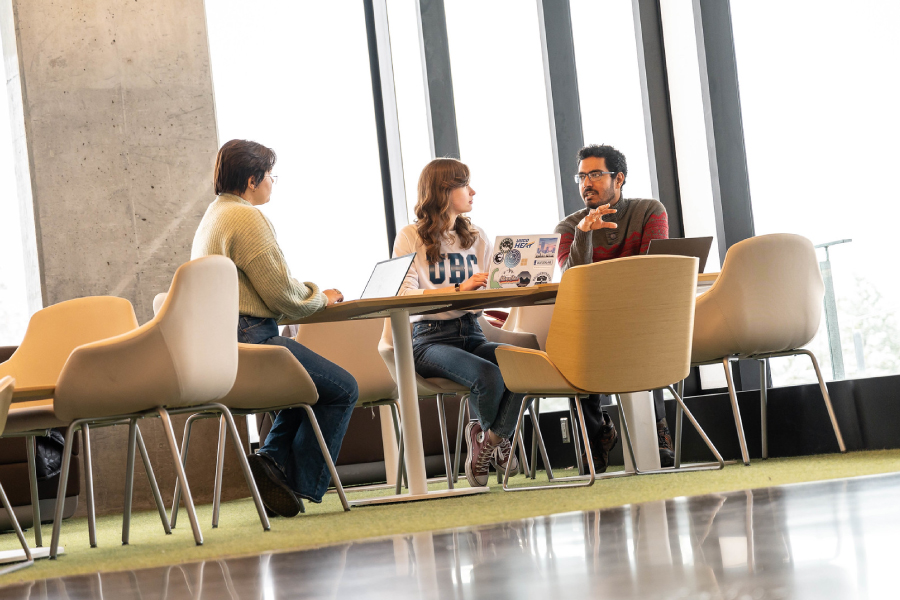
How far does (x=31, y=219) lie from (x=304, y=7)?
3.12 metres

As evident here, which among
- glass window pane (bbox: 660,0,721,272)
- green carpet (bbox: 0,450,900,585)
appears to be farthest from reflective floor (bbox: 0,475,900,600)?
glass window pane (bbox: 660,0,721,272)

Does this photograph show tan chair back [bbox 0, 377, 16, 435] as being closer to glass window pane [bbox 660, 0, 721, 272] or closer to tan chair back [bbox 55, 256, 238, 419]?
tan chair back [bbox 55, 256, 238, 419]

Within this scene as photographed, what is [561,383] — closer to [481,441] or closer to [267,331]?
[481,441]

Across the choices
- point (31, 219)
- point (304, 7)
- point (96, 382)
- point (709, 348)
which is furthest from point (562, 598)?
point (304, 7)

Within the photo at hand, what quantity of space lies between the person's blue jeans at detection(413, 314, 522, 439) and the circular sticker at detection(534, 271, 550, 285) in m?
0.44

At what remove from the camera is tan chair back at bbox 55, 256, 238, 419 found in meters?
2.76

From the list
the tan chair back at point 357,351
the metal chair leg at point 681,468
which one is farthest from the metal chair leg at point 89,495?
the metal chair leg at point 681,468

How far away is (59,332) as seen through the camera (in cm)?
386

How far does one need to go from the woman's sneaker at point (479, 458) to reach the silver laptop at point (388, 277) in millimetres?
790

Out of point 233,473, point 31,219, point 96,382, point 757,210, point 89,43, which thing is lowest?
point 233,473

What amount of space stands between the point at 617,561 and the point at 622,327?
1.85m

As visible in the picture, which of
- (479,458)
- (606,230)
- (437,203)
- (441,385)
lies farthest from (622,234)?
(479,458)

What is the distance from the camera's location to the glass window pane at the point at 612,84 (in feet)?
19.0

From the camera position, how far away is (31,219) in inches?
219
